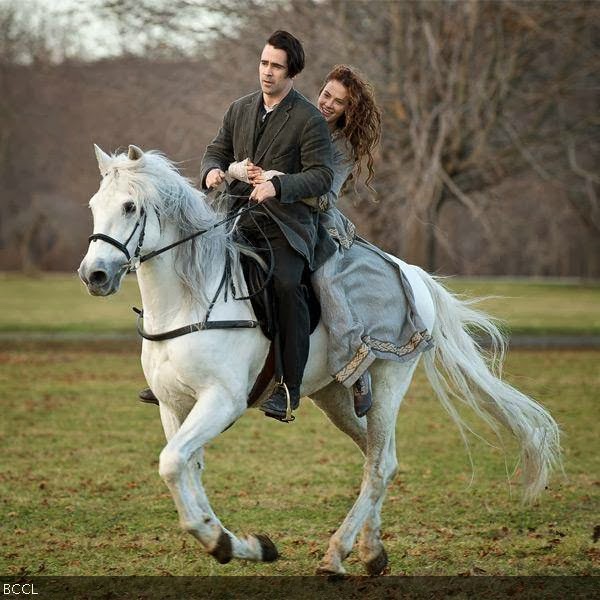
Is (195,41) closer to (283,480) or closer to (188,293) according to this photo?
(283,480)

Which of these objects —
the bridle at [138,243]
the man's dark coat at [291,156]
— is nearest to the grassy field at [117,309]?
the man's dark coat at [291,156]

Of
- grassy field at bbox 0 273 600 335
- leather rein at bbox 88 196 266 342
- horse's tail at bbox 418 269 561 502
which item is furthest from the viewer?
grassy field at bbox 0 273 600 335

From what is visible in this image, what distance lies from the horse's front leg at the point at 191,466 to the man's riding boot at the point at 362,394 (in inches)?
39.8

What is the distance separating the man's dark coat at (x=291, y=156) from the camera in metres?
5.82

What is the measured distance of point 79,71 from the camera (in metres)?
21.6

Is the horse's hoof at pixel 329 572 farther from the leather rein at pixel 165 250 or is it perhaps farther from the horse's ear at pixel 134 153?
the horse's ear at pixel 134 153

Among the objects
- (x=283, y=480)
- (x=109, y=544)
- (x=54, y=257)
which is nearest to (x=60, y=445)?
(x=283, y=480)

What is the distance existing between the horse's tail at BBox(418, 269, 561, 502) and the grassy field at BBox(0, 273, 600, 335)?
8.56 meters

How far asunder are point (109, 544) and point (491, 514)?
2784mm

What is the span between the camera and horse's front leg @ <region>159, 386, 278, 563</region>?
207 inches

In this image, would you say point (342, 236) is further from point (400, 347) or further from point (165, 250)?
point (165, 250)

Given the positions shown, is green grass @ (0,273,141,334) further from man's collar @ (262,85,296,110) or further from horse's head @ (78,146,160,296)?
horse's head @ (78,146,160,296)

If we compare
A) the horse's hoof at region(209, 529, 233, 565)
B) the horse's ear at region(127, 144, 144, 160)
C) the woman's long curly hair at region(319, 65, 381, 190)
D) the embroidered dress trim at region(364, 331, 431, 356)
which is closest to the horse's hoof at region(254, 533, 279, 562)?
the horse's hoof at region(209, 529, 233, 565)

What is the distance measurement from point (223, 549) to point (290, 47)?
8.77ft
